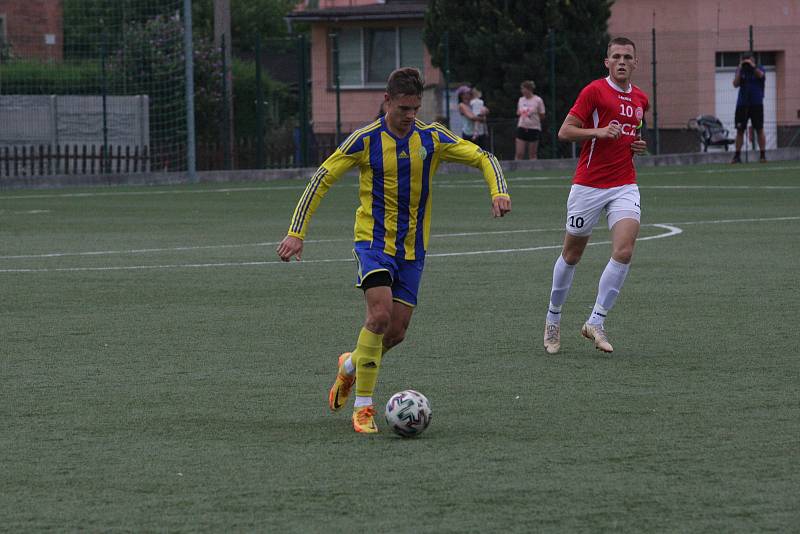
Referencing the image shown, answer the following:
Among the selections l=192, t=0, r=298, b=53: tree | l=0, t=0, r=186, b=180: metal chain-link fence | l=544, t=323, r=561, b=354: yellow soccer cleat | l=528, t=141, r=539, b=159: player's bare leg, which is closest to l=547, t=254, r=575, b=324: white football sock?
l=544, t=323, r=561, b=354: yellow soccer cleat

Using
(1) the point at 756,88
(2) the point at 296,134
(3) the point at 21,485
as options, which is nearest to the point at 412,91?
(3) the point at 21,485

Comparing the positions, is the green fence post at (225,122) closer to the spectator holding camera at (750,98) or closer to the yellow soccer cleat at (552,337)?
the spectator holding camera at (750,98)

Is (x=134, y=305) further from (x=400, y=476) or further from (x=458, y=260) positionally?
(x=400, y=476)

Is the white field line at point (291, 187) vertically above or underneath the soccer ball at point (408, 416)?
above

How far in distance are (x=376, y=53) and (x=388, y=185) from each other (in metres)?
39.9

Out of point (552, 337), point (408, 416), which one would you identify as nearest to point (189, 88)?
point (552, 337)

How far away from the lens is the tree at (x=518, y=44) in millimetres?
37000

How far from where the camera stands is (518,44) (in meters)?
37.7

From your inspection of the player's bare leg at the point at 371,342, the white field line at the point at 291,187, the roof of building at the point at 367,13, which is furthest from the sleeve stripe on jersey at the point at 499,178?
the roof of building at the point at 367,13

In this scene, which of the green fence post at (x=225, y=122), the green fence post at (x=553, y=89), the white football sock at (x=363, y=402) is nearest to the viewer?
the white football sock at (x=363, y=402)

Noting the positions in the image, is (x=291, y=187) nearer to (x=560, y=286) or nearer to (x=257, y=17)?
(x=560, y=286)

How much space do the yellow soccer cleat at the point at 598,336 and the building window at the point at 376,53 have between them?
121 feet

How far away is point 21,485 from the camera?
20.0ft

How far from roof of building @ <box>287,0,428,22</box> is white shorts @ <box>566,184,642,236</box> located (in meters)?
35.9
